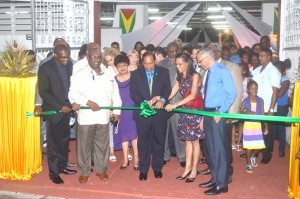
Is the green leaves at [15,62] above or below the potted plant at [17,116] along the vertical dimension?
above

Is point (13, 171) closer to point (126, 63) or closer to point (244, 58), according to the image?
point (126, 63)

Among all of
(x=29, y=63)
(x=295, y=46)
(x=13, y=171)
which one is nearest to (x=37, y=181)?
(x=13, y=171)

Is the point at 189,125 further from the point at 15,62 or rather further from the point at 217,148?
the point at 15,62

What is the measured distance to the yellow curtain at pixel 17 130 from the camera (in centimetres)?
616

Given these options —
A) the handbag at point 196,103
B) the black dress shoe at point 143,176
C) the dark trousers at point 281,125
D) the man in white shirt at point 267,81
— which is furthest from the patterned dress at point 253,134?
the black dress shoe at point 143,176

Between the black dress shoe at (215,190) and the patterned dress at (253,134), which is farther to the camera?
the patterned dress at (253,134)

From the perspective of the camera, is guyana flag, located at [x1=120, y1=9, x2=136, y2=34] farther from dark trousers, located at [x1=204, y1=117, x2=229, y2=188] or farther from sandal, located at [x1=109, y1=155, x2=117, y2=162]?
dark trousers, located at [x1=204, y1=117, x2=229, y2=188]

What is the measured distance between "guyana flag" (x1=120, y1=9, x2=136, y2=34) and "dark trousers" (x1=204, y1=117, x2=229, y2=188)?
12.7 m

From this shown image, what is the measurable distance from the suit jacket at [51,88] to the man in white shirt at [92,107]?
0.93 ft

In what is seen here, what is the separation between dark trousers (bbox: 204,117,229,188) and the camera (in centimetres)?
547

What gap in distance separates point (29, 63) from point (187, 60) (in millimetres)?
2443

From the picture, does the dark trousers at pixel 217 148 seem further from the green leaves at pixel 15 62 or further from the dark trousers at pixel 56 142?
the green leaves at pixel 15 62

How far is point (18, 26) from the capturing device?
1141cm

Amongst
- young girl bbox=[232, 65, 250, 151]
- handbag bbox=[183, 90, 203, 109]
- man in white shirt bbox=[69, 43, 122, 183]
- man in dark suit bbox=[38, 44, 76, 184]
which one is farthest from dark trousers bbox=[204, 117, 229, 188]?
young girl bbox=[232, 65, 250, 151]
